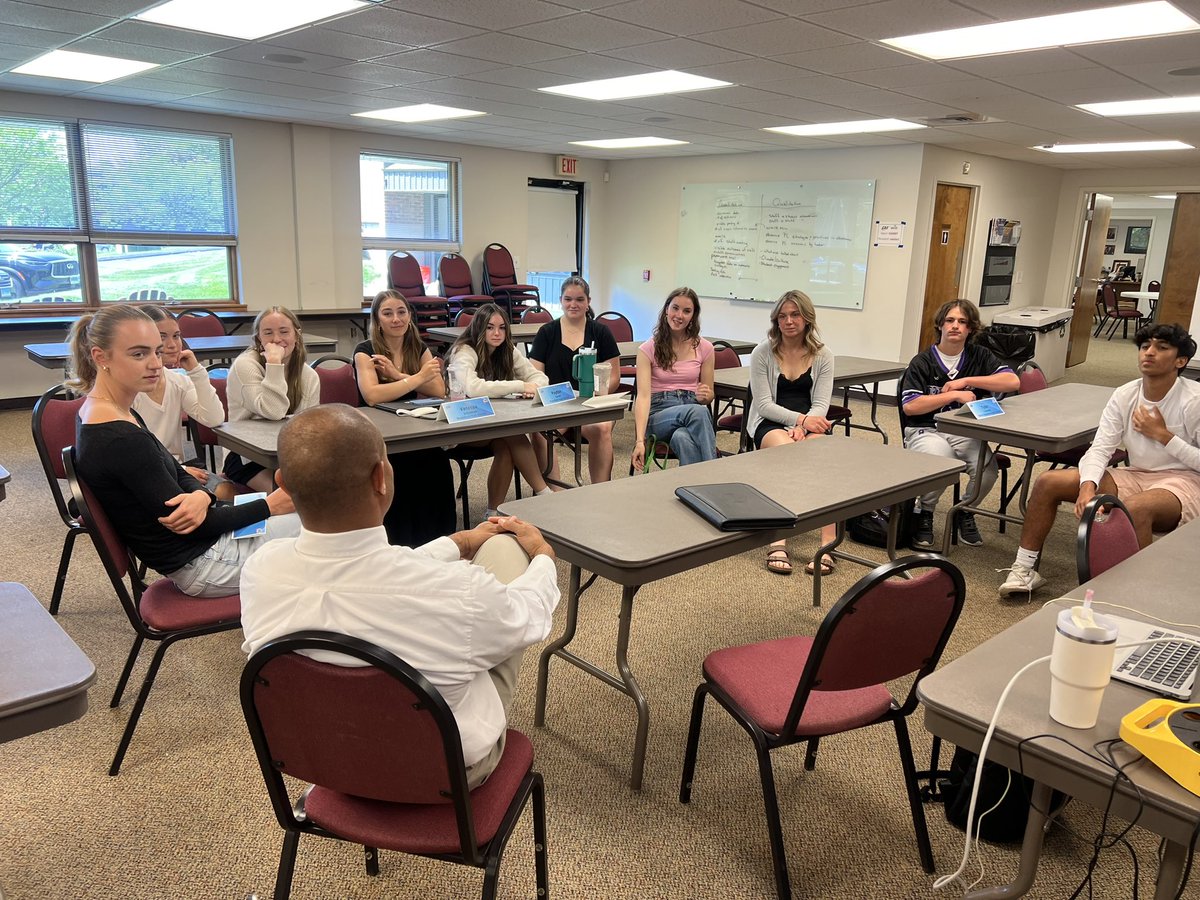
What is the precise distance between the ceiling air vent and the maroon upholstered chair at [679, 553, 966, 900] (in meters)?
5.06

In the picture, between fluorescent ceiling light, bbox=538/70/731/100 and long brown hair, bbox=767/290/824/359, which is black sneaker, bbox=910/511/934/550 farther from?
fluorescent ceiling light, bbox=538/70/731/100

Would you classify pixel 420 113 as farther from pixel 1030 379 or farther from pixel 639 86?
pixel 1030 379

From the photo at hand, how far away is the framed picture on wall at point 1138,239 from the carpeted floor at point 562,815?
60.0 ft

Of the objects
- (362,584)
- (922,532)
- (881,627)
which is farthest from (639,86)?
(362,584)

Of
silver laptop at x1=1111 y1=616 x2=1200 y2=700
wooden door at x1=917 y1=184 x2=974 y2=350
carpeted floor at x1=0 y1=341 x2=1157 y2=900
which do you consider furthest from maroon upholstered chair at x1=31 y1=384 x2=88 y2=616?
wooden door at x1=917 y1=184 x2=974 y2=350

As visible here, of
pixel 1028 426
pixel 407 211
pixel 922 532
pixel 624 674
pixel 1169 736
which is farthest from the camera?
pixel 407 211

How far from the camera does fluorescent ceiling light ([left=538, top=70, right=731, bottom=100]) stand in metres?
4.88

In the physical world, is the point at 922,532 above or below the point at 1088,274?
below

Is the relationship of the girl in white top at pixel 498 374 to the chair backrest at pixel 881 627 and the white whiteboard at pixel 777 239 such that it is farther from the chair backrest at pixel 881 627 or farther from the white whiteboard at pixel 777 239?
the white whiteboard at pixel 777 239

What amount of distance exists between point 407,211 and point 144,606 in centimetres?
728

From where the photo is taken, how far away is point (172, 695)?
2.51 metres

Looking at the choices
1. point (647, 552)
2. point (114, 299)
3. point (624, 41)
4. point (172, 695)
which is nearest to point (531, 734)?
point (647, 552)

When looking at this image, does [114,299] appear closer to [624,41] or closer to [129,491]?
[624,41]

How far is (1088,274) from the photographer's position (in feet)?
32.3
